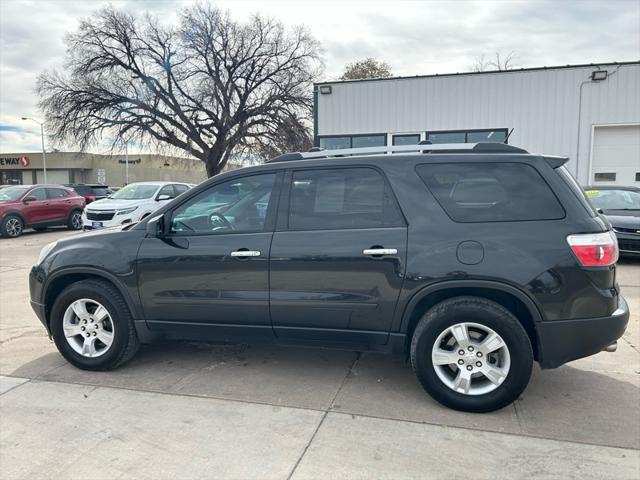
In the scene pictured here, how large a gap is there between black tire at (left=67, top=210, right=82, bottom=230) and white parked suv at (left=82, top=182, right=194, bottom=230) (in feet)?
11.1

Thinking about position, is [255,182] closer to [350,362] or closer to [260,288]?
[260,288]

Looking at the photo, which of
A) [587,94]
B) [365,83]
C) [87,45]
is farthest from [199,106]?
[587,94]

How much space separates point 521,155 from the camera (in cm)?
349

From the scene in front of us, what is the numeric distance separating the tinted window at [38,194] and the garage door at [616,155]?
1669cm

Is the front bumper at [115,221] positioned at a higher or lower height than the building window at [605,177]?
lower

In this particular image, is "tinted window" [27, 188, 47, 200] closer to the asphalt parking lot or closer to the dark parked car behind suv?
the asphalt parking lot

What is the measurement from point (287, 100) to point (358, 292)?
27936mm

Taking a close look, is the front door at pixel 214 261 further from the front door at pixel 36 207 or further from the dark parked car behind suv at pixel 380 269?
the front door at pixel 36 207

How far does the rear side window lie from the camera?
3.36 m

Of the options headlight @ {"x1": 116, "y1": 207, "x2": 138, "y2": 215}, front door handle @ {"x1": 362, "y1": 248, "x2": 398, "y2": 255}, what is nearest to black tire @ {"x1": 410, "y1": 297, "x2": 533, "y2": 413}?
front door handle @ {"x1": 362, "y1": 248, "x2": 398, "y2": 255}

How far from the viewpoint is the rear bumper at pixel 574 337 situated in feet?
10.7

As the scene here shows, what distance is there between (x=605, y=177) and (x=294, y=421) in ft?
45.0

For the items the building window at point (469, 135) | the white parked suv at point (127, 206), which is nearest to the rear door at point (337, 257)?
the white parked suv at point (127, 206)

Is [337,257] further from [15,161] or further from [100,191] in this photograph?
[15,161]
